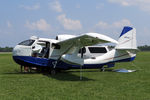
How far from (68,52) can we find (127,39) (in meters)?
4.95

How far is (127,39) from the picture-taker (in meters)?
14.5

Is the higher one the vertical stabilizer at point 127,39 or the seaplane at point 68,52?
the vertical stabilizer at point 127,39

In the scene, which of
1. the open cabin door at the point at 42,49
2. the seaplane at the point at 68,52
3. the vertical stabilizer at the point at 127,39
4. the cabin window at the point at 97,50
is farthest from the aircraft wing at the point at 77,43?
the vertical stabilizer at the point at 127,39

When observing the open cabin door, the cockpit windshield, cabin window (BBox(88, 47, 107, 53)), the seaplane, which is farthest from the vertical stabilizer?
the cockpit windshield

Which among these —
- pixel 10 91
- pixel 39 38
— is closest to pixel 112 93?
pixel 10 91

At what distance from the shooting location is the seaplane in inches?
440

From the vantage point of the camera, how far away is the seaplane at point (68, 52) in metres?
11.2

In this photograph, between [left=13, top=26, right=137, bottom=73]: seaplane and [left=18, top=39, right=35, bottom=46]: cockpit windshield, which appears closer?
[left=13, top=26, right=137, bottom=73]: seaplane

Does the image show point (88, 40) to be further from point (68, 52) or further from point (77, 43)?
point (68, 52)

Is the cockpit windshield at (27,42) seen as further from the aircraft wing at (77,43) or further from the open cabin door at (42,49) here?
the aircraft wing at (77,43)

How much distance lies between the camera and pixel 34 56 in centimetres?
1255

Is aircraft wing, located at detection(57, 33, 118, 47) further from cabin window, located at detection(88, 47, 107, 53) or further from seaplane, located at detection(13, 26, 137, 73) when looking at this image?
cabin window, located at detection(88, 47, 107, 53)

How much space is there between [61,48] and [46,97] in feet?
22.0

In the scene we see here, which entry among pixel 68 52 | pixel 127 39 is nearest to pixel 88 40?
pixel 68 52
